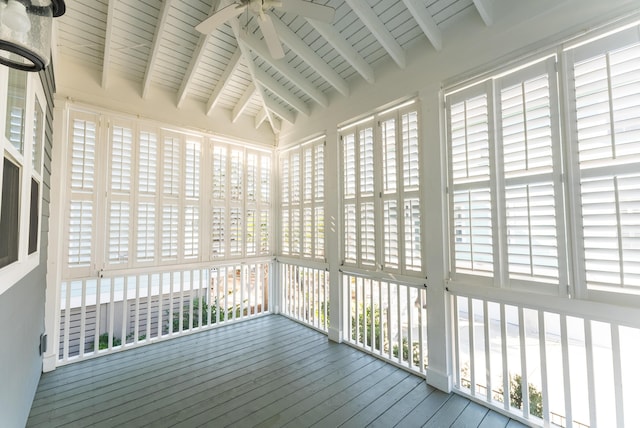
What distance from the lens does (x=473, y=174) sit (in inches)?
102

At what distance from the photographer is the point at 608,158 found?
6.43 feet

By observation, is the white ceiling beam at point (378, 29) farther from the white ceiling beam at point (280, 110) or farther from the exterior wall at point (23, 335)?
the exterior wall at point (23, 335)

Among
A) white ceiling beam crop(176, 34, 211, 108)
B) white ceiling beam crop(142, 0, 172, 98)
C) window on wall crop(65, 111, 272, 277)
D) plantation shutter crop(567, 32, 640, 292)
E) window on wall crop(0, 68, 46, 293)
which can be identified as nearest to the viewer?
window on wall crop(0, 68, 46, 293)

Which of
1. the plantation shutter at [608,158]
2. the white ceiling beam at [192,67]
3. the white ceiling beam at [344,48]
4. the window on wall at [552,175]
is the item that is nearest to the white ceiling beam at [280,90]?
the white ceiling beam at [192,67]

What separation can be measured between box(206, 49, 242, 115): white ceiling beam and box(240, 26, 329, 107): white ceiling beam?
1.46 feet

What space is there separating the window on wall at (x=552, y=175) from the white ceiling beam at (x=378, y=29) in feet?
2.47

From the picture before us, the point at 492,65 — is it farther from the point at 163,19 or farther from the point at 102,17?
the point at 102,17

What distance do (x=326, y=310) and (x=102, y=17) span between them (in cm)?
443

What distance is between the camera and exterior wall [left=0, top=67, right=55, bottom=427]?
165 cm

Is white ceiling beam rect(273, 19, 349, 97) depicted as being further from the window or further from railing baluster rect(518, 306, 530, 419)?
railing baluster rect(518, 306, 530, 419)

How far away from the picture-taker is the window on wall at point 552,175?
1.90 metres

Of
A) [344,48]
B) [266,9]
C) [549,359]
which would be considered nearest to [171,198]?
[266,9]

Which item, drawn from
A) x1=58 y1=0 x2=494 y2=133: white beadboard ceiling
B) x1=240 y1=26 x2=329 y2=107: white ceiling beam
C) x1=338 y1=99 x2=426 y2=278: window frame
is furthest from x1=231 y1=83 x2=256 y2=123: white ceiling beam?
x1=338 y1=99 x2=426 y2=278: window frame

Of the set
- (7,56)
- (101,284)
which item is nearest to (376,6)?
(7,56)
